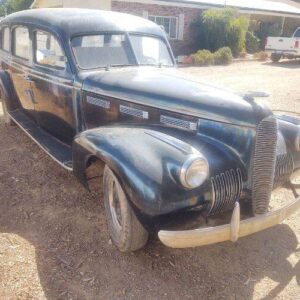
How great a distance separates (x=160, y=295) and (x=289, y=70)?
14313 millimetres

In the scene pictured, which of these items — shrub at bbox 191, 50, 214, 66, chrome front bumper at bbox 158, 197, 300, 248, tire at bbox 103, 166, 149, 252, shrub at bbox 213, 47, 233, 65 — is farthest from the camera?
shrub at bbox 213, 47, 233, 65

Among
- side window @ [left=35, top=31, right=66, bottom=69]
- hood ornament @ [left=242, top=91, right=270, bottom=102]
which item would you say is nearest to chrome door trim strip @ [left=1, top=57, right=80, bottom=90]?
side window @ [left=35, top=31, right=66, bottom=69]

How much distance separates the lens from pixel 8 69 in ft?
19.0

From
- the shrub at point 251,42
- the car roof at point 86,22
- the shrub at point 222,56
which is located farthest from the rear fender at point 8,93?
the shrub at point 251,42

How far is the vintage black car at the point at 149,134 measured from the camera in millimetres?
2482

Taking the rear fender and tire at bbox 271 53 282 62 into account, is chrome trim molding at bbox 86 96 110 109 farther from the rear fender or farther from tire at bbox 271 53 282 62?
tire at bbox 271 53 282 62

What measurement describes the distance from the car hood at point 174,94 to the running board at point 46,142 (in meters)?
0.79

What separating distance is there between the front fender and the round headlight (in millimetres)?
45

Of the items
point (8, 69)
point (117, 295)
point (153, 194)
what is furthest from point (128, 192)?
point (8, 69)

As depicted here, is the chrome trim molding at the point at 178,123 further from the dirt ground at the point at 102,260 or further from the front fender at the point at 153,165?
the dirt ground at the point at 102,260

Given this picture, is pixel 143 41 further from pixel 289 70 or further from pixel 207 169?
pixel 289 70

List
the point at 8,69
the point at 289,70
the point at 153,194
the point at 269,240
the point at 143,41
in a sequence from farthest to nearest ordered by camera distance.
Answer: the point at 289,70
the point at 8,69
the point at 143,41
the point at 269,240
the point at 153,194

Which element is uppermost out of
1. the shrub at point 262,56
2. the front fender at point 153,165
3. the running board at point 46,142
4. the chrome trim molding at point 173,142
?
the chrome trim molding at point 173,142

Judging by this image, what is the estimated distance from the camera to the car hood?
2.78 meters
